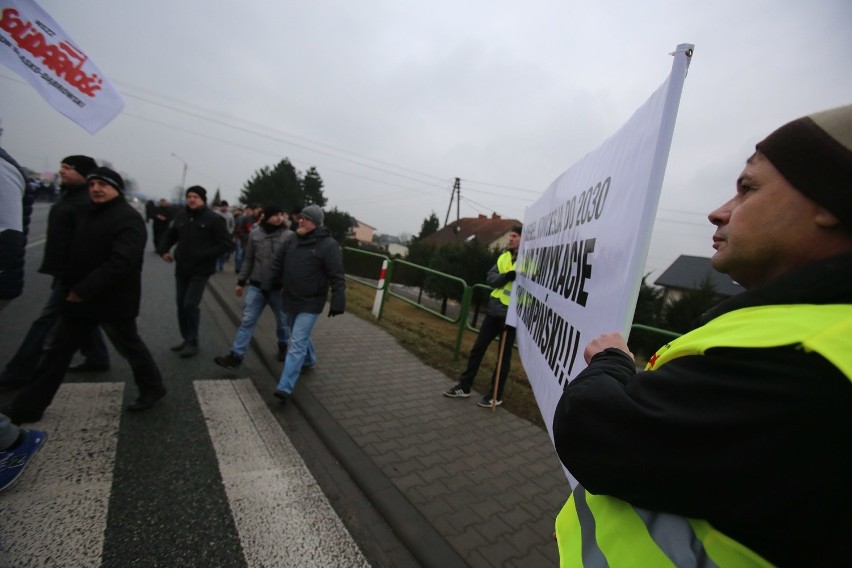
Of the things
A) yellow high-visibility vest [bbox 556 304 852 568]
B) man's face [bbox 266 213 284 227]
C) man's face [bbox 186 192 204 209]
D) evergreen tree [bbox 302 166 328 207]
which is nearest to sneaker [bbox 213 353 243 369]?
man's face [bbox 186 192 204 209]

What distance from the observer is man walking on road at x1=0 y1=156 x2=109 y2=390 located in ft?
11.3

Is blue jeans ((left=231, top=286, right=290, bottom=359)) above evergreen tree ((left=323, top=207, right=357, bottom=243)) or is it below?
below

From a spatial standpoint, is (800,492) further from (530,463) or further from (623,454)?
(530,463)

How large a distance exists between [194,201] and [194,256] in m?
0.76

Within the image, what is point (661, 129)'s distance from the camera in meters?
1.21

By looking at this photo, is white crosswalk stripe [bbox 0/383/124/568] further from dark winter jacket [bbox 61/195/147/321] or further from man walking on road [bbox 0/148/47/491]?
dark winter jacket [bbox 61/195/147/321]

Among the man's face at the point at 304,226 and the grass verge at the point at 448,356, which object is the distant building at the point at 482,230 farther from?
the man's face at the point at 304,226

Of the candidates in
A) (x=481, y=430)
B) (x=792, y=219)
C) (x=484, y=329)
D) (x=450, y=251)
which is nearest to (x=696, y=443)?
(x=792, y=219)

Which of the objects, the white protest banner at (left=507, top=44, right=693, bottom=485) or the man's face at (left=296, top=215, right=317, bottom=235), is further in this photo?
the man's face at (left=296, top=215, right=317, bottom=235)

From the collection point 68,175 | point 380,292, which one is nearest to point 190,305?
point 68,175

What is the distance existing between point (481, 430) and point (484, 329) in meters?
1.21

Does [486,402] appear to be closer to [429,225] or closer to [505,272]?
[505,272]

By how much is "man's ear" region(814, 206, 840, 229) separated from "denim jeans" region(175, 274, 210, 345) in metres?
5.49

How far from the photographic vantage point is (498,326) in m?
4.80
